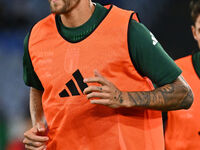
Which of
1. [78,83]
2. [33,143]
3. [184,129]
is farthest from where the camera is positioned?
[184,129]

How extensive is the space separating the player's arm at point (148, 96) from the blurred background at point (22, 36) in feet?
9.27

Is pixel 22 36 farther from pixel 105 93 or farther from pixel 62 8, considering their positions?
pixel 105 93

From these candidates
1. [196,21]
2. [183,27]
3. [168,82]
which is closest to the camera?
[168,82]

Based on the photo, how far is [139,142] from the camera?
6.38ft

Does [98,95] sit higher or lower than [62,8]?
lower

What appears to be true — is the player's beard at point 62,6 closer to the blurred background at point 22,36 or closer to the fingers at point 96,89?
the fingers at point 96,89

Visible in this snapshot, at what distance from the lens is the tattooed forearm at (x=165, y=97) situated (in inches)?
71.7

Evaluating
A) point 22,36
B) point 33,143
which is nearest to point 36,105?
point 33,143

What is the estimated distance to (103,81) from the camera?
1732mm

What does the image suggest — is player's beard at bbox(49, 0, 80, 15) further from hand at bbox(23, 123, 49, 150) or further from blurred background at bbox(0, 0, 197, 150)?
blurred background at bbox(0, 0, 197, 150)

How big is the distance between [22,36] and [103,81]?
4091 mm

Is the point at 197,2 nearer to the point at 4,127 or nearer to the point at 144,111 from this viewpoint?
the point at 144,111

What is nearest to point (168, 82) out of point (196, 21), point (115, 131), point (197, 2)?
point (115, 131)

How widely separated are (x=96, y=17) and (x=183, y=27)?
2.97 metres
